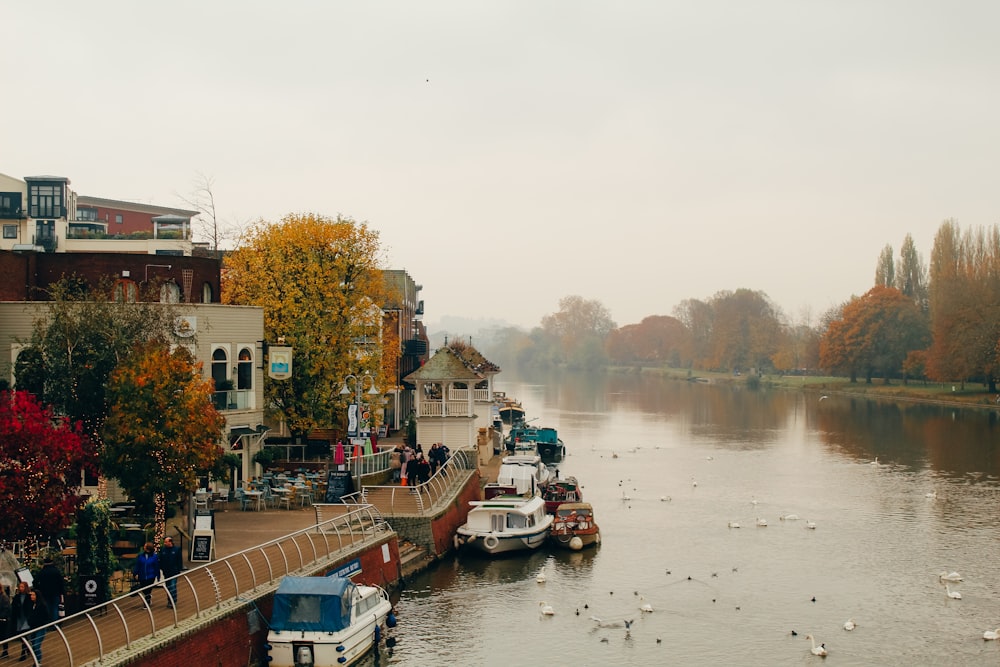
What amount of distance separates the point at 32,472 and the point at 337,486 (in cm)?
1694

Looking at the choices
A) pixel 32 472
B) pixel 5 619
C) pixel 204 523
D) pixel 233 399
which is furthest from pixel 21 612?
pixel 233 399

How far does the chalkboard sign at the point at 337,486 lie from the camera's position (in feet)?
135

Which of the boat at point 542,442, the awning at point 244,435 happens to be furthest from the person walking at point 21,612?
the boat at point 542,442

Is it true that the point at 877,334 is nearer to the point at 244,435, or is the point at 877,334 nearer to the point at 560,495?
the point at 560,495

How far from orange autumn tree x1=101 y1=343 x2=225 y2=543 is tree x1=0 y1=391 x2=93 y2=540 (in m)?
3.44

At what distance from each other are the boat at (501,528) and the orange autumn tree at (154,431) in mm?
13451

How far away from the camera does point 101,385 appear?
32.3 m

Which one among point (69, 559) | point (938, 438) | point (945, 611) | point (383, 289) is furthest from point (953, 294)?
point (69, 559)

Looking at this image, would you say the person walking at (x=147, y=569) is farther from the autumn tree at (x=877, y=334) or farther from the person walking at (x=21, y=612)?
the autumn tree at (x=877, y=334)

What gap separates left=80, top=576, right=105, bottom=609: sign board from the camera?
25.0 meters

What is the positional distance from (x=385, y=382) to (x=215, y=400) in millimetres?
16142

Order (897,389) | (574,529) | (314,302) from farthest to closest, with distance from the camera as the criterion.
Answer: (897,389) < (314,302) < (574,529)

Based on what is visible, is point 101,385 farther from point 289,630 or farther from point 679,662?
point 679,662

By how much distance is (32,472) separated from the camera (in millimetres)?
25062
